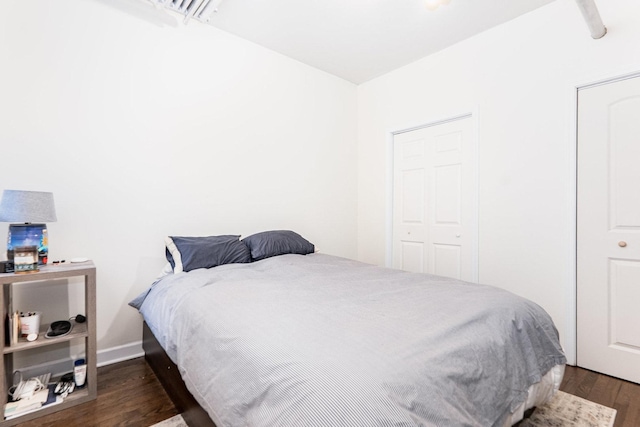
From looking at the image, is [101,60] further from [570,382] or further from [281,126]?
[570,382]

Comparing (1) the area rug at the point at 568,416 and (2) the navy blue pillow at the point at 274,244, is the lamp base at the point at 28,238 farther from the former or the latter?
(2) the navy blue pillow at the point at 274,244

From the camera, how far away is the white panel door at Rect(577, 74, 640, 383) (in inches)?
78.8

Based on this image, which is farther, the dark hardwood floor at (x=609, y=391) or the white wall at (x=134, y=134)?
the white wall at (x=134, y=134)

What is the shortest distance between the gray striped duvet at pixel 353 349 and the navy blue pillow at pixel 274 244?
671mm

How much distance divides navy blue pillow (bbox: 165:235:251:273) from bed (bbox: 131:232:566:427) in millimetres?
287

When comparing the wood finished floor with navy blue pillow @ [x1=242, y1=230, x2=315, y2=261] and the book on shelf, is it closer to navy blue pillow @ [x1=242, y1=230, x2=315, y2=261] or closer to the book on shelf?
the book on shelf

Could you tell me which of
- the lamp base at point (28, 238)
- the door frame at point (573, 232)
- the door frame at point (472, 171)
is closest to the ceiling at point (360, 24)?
the door frame at point (472, 171)

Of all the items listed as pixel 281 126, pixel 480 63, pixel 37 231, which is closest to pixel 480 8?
pixel 480 63

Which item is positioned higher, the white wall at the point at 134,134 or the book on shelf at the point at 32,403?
the white wall at the point at 134,134

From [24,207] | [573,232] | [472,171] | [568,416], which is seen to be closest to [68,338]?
[24,207]

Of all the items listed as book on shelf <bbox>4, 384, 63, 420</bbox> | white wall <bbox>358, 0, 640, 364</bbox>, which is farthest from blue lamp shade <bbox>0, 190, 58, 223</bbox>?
white wall <bbox>358, 0, 640, 364</bbox>

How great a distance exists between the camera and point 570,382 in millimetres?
1979

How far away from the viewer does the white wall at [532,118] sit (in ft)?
7.13

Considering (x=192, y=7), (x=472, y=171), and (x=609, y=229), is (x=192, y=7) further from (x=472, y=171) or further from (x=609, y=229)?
(x=609, y=229)
